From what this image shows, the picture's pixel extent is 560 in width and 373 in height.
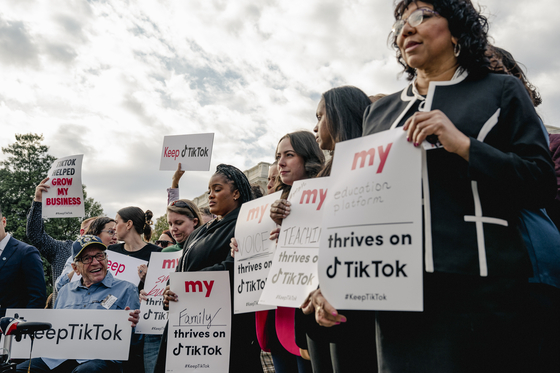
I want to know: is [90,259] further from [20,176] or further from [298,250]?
[20,176]

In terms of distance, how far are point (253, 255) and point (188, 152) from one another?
13.3 feet

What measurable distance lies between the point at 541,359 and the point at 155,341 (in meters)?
4.22

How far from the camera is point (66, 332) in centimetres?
455

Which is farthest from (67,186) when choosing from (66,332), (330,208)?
(330,208)

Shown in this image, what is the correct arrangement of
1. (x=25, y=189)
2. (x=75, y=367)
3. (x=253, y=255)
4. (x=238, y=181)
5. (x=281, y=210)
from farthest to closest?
(x=25, y=189), (x=75, y=367), (x=238, y=181), (x=253, y=255), (x=281, y=210)

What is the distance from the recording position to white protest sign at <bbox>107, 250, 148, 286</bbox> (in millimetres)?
5621

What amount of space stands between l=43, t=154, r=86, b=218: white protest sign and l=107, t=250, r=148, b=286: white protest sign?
1470mm

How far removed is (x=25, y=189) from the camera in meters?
37.7

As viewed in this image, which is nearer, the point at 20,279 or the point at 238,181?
the point at 238,181

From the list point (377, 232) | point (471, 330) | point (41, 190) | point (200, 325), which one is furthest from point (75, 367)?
point (471, 330)

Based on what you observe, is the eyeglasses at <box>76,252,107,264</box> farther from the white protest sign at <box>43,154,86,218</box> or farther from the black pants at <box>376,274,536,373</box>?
the black pants at <box>376,274,536,373</box>

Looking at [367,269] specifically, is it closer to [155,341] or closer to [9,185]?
[155,341]

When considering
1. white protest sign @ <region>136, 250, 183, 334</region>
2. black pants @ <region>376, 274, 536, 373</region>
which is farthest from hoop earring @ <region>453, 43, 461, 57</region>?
white protest sign @ <region>136, 250, 183, 334</region>

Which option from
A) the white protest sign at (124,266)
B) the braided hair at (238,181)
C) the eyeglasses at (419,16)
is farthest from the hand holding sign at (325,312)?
the white protest sign at (124,266)
